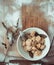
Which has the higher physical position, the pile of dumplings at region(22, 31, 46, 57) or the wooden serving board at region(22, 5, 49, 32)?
the wooden serving board at region(22, 5, 49, 32)

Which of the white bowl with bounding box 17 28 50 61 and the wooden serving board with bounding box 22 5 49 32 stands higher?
the wooden serving board with bounding box 22 5 49 32

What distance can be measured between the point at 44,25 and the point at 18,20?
0.11 meters

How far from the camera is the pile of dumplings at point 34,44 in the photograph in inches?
44.1

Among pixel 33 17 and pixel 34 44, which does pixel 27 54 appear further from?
pixel 33 17

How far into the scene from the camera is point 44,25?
1154 mm

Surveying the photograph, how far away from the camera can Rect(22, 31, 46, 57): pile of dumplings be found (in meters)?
1.12

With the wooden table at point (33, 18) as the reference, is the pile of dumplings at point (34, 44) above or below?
below

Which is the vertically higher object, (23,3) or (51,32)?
(23,3)

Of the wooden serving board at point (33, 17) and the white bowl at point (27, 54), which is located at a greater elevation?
the wooden serving board at point (33, 17)

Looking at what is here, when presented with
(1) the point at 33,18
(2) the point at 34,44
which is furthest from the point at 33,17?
(2) the point at 34,44

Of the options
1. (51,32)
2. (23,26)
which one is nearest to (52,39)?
(51,32)

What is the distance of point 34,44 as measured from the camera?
1125 mm

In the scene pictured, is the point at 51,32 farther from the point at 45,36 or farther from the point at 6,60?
the point at 6,60

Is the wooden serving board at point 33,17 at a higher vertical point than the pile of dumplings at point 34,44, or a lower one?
higher
